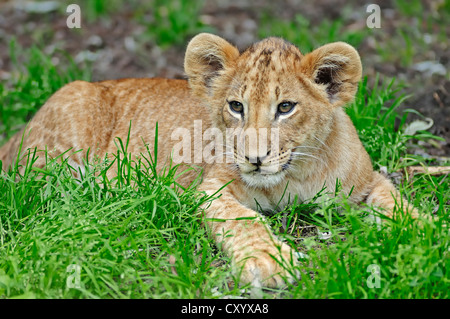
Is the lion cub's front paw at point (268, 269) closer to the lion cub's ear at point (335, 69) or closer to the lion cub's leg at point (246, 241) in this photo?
the lion cub's leg at point (246, 241)

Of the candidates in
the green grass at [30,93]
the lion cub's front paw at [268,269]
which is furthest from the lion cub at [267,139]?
the green grass at [30,93]

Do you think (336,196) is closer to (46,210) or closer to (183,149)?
(183,149)

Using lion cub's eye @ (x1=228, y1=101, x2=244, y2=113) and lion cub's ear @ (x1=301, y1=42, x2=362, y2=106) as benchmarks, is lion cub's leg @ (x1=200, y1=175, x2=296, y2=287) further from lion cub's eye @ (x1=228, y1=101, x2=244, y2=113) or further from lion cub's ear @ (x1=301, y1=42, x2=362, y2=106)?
lion cub's ear @ (x1=301, y1=42, x2=362, y2=106)

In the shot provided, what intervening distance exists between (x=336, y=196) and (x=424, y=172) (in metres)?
1.59

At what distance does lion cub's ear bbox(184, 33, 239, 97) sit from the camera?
5.37 m

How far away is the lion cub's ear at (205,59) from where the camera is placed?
5.37 m

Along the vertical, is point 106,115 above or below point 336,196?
above

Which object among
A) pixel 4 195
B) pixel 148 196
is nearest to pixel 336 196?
pixel 148 196

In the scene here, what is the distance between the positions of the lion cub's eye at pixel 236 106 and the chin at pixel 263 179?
1.65ft

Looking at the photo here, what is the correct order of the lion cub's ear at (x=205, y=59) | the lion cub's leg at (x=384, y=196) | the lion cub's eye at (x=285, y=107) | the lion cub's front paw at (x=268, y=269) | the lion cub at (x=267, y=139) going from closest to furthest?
1. the lion cub's front paw at (x=268, y=269)
2. the lion cub at (x=267, y=139)
3. the lion cub's eye at (x=285, y=107)
4. the lion cub's leg at (x=384, y=196)
5. the lion cub's ear at (x=205, y=59)

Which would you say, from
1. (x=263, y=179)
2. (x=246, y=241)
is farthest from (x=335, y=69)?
(x=246, y=241)

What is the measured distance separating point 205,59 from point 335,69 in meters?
1.12
